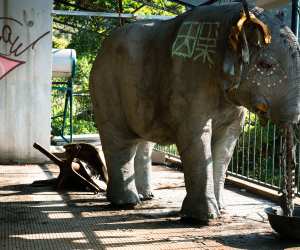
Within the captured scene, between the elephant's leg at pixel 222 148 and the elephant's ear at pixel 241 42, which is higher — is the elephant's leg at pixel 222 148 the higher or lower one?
the lower one

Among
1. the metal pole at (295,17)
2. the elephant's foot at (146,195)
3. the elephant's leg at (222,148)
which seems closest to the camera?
the elephant's leg at (222,148)

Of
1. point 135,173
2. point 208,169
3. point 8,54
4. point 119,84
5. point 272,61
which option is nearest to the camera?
point 272,61

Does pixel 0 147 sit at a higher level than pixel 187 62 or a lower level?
lower

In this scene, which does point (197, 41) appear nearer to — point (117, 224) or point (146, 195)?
point (117, 224)

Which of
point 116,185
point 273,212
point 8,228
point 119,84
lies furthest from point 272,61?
point 8,228

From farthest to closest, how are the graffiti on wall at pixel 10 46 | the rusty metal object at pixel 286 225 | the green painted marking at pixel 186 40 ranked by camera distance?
the graffiti on wall at pixel 10 46 < the green painted marking at pixel 186 40 < the rusty metal object at pixel 286 225

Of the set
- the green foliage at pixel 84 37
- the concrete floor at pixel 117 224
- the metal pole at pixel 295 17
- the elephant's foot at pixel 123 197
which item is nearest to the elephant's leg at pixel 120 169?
the elephant's foot at pixel 123 197

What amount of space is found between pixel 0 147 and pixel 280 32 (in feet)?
20.5

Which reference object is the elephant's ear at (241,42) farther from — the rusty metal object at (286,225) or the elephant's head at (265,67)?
the rusty metal object at (286,225)

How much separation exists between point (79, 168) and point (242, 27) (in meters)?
3.33

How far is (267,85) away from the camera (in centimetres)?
501

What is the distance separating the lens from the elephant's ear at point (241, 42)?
16.3 ft

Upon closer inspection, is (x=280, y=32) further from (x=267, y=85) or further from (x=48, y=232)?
(x=48, y=232)

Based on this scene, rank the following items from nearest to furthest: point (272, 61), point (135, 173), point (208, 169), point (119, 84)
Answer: point (272, 61)
point (208, 169)
point (119, 84)
point (135, 173)
